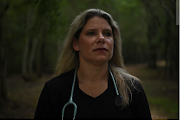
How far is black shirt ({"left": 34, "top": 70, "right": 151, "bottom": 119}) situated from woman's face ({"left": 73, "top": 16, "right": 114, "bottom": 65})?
327mm

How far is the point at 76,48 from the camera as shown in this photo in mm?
2057

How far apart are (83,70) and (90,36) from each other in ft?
1.36

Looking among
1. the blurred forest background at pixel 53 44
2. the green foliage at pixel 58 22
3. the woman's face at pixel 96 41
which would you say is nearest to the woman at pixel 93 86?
the woman's face at pixel 96 41

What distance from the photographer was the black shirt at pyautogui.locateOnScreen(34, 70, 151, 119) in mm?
1678

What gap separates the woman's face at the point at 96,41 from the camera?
1805mm

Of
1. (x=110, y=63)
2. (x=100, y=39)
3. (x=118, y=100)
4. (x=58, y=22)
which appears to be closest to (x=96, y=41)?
(x=100, y=39)

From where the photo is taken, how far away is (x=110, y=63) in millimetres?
2189

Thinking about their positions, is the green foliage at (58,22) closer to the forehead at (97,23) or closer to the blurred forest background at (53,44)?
the blurred forest background at (53,44)

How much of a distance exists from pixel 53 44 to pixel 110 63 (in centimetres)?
1820

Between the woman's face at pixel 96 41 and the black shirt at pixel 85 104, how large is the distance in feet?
1.07

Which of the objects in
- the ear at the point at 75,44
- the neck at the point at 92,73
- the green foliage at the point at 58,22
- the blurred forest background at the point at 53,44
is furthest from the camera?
the blurred forest background at the point at 53,44

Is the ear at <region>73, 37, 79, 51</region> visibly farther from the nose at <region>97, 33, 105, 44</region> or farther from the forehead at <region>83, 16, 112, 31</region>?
the nose at <region>97, 33, 105, 44</region>

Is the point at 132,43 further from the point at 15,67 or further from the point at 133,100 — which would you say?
the point at 133,100

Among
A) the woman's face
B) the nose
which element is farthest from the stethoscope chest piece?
the nose
